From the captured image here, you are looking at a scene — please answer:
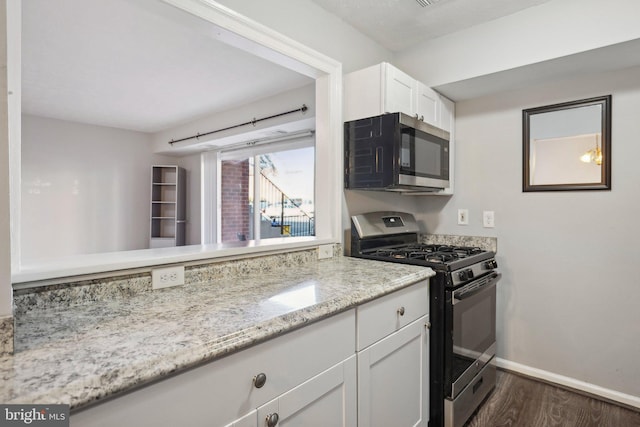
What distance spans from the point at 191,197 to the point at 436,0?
13.9 feet

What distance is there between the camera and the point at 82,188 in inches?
178

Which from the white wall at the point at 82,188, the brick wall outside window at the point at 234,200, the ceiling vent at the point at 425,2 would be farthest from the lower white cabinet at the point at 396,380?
the white wall at the point at 82,188

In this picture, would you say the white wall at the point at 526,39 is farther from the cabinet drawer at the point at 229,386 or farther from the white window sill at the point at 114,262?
the cabinet drawer at the point at 229,386

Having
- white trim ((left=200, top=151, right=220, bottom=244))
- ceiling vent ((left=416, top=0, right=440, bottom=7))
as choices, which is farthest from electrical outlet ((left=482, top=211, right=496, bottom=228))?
white trim ((left=200, top=151, right=220, bottom=244))

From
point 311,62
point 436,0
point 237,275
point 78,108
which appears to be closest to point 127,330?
point 237,275

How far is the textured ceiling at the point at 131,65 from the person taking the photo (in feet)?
6.40

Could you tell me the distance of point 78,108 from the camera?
3832 millimetres

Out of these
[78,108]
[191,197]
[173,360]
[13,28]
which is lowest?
[173,360]

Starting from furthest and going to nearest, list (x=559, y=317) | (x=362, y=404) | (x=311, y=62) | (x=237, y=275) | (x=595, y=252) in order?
(x=559, y=317)
(x=595, y=252)
(x=311, y=62)
(x=237, y=275)
(x=362, y=404)

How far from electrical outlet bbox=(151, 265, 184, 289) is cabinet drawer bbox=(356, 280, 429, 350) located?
723mm

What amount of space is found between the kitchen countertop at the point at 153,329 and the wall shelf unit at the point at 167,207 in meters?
3.93

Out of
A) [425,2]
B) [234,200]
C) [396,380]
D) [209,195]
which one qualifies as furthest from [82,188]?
[396,380]

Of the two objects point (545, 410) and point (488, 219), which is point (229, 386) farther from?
point (488, 219)

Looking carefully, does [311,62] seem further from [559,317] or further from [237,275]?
[559,317]
